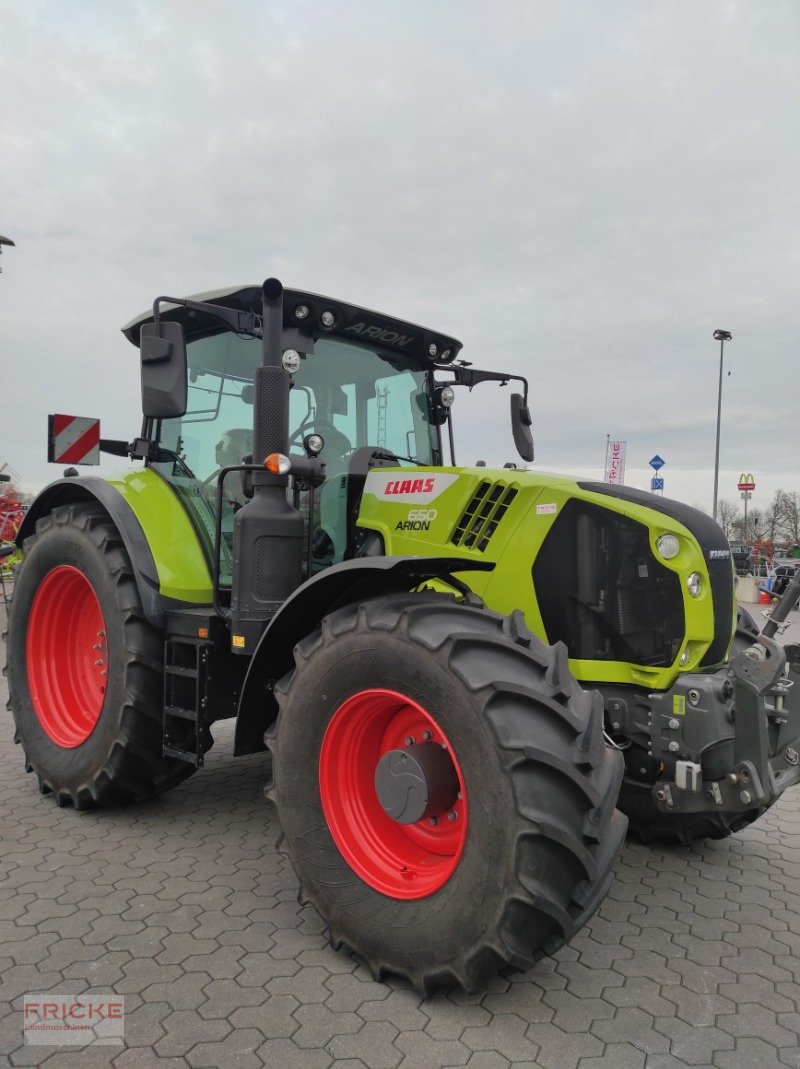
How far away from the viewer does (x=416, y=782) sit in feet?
8.54

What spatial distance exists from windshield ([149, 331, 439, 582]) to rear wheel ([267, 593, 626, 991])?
4.31 feet

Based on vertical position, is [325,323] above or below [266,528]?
above

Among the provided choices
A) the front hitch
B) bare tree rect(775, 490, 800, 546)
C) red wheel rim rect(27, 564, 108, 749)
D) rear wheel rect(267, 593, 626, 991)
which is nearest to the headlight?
the front hitch

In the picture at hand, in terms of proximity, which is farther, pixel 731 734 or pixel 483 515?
pixel 483 515

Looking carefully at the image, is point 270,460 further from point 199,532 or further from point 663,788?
point 663,788

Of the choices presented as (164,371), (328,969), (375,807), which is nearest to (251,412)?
(164,371)

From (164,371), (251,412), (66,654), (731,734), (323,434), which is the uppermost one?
(164,371)

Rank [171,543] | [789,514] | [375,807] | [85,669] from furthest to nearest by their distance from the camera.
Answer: [789,514], [85,669], [171,543], [375,807]

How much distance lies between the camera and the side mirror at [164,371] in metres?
3.33

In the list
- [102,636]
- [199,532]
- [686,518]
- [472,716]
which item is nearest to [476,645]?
[472,716]

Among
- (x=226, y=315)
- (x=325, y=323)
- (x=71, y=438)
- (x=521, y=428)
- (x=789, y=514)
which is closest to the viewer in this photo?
(x=226, y=315)

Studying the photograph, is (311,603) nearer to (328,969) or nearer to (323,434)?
(323,434)

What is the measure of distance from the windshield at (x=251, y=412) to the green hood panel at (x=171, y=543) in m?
0.07

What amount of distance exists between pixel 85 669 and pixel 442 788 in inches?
115
